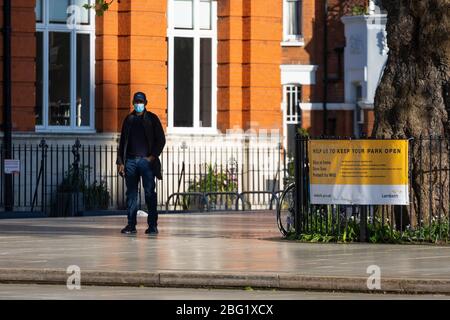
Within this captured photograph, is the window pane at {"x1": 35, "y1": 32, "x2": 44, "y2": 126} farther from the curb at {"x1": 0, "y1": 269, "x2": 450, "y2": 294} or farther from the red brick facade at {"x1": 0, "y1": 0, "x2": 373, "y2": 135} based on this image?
the curb at {"x1": 0, "y1": 269, "x2": 450, "y2": 294}

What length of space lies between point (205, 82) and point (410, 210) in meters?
14.8

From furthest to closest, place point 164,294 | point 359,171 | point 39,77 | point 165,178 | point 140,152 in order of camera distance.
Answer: point 165,178 < point 39,77 < point 140,152 < point 359,171 < point 164,294

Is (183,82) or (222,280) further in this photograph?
(183,82)

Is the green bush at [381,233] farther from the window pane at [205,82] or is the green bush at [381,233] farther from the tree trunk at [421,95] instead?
the window pane at [205,82]

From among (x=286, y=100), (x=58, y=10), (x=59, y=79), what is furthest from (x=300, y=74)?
(x=58, y=10)

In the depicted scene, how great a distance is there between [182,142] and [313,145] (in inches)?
541

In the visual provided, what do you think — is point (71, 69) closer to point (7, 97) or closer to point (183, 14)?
point (7, 97)

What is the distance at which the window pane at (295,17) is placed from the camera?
5822 cm

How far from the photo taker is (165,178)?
35.3m

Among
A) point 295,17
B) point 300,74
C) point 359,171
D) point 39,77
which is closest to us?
point 359,171

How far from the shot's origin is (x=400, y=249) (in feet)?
68.2

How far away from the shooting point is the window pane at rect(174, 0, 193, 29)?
35.9 meters

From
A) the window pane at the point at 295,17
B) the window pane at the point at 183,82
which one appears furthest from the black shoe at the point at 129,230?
the window pane at the point at 295,17
